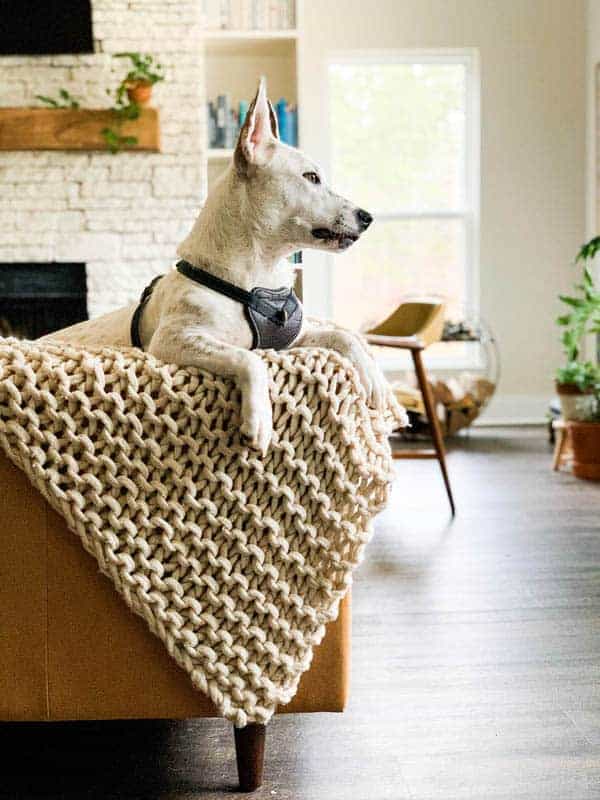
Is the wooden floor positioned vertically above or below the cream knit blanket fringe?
below

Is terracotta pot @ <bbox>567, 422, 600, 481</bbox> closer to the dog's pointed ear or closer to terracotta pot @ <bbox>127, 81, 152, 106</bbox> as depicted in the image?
terracotta pot @ <bbox>127, 81, 152, 106</bbox>

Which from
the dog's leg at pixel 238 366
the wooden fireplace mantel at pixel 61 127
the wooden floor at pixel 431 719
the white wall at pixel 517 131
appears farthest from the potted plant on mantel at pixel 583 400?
the dog's leg at pixel 238 366

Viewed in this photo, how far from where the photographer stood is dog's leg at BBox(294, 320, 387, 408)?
156 cm

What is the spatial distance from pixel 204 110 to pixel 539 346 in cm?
229

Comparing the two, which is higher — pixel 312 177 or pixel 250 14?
pixel 250 14

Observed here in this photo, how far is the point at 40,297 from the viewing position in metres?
4.96

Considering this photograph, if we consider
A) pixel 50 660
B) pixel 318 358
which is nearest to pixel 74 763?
pixel 50 660

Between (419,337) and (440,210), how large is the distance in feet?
8.17

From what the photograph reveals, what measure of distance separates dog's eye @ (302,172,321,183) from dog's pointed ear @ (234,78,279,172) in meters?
0.07

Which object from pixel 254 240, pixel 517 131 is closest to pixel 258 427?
pixel 254 240

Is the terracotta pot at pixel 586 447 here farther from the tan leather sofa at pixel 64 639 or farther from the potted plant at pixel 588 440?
the tan leather sofa at pixel 64 639

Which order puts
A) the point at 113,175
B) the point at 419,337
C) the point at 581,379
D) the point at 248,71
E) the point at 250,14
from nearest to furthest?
the point at 419,337 < the point at 581,379 < the point at 113,175 < the point at 250,14 < the point at 248,71

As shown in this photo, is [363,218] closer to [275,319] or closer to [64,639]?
[275,319]

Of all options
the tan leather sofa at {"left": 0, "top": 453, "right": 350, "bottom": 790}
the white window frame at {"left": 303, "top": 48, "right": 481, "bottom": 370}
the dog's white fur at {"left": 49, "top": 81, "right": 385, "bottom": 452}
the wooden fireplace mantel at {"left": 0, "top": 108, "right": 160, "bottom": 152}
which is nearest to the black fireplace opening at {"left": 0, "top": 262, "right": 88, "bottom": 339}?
the wooden fireplace mantel at {"left": 0, "top": 108, "right": 160, "bottom": 152}
